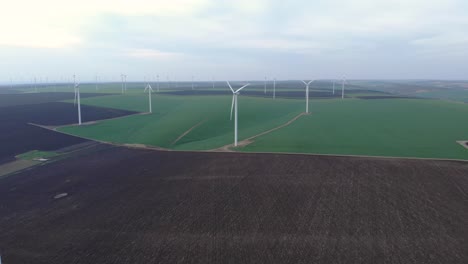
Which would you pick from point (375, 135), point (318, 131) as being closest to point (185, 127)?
point (318, 131)

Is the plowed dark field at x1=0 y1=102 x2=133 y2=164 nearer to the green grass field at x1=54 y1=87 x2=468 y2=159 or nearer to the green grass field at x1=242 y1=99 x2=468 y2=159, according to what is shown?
the green grass field at x1=54 y1=87 x2=468 y2=159

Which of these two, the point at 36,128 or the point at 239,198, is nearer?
the point at 239,198

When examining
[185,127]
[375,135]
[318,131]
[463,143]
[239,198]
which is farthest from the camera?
[185,127]

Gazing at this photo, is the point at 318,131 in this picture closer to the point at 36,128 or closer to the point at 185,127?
the point at 185,127

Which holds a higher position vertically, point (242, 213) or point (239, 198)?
point (239, 198)

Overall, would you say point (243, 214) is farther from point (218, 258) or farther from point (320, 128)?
point (320, 128)

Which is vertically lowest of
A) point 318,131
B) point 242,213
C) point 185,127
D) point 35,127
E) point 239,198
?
point 242,213

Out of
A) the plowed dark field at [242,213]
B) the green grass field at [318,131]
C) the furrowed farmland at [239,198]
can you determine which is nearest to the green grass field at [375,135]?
the green grass field at [318,131]
